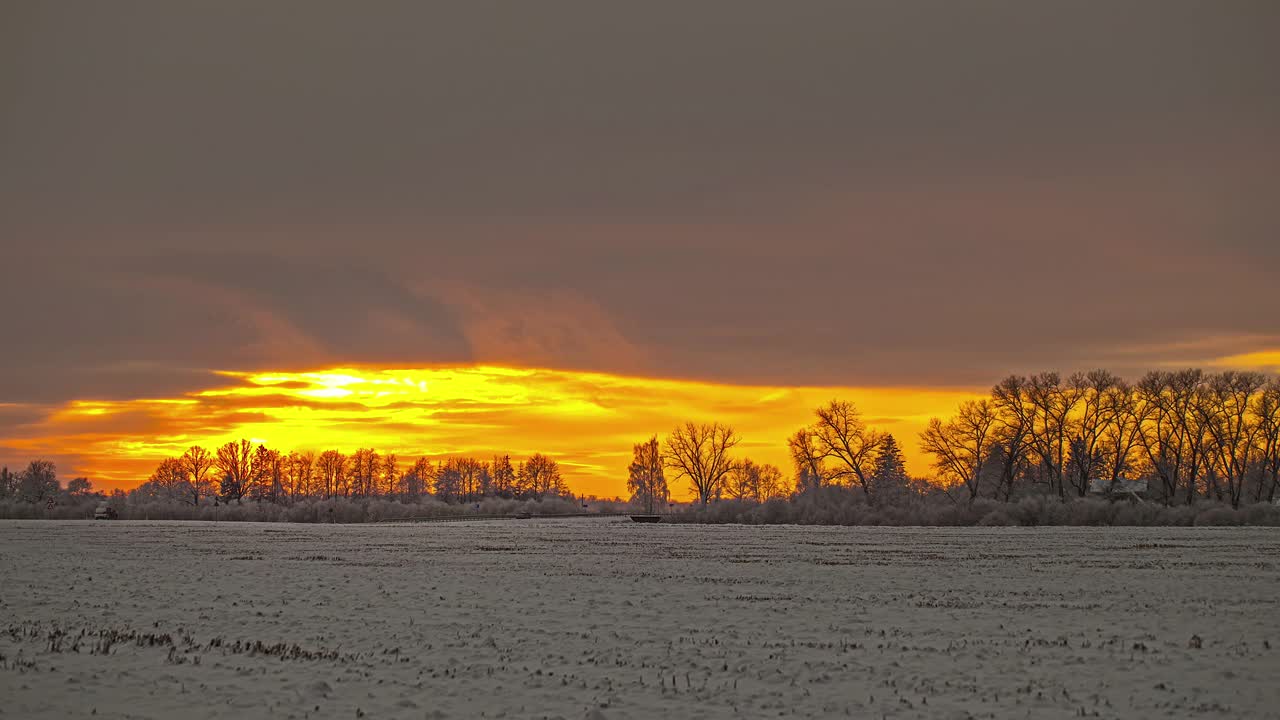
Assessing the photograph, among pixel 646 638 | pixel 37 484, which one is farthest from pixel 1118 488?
pixel 37 484

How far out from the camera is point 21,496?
166 m

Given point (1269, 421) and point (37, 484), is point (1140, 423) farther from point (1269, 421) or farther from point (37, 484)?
point (37, 484)

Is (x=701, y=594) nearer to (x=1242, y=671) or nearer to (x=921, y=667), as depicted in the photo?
(x=921, y=667)

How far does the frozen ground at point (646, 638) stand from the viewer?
47.0 feet

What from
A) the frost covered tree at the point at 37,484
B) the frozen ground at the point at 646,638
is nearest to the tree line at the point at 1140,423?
the frozen ground at the point at 646,638

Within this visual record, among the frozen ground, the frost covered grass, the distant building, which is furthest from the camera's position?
the distant building

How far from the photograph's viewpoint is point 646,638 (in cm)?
1944

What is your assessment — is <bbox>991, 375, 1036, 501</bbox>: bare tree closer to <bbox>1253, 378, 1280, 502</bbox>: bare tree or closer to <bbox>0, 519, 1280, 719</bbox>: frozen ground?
<bbox>1253, 378, 1280, 502</bbox>: bare tree

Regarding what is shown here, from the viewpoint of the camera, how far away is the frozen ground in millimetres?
14328

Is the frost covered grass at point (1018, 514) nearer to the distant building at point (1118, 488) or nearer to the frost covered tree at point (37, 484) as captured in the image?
the distant building at point (1118, 488)

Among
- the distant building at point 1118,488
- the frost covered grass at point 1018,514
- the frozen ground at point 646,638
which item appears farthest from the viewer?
the distant building at point 1118,488

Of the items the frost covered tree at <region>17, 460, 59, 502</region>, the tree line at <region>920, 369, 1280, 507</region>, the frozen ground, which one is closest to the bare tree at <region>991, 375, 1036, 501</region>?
the tree line at <region>920, 369, 1280, 507</region>

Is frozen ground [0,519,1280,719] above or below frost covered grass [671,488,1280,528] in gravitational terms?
above

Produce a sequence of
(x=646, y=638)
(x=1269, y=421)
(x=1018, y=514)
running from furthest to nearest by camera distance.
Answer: (x=1269, y=421), (x=1018, y=514), (x=646, y=638)
